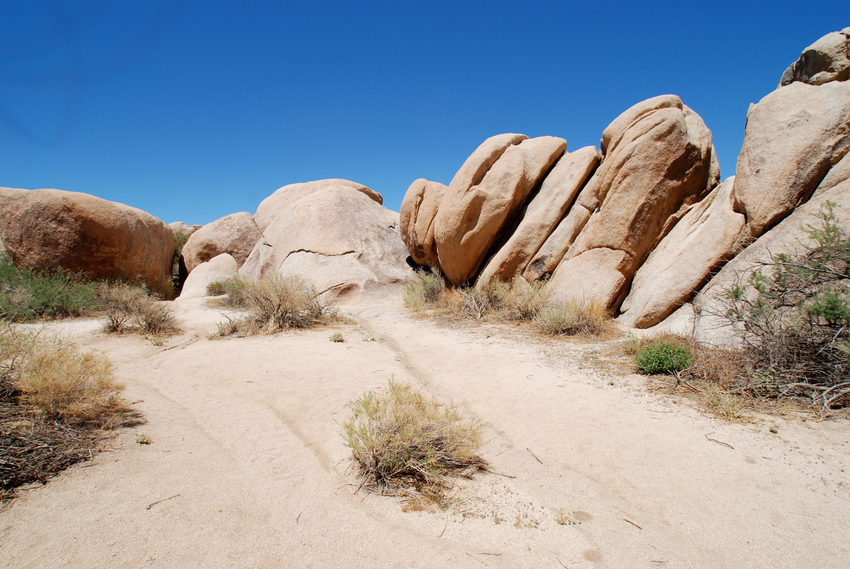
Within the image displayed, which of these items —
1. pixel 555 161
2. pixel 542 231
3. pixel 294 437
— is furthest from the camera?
pixel 555 161

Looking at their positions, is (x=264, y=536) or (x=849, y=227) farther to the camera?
(x=849, y=227)

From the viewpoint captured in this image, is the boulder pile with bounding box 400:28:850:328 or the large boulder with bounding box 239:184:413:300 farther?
the large boulder with bounding box 239:184:413:300

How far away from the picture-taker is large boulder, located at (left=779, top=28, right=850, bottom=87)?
7422mm

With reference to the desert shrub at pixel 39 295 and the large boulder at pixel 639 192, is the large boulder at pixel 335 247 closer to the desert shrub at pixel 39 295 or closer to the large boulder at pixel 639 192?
the desert shrub at pixel 39 295

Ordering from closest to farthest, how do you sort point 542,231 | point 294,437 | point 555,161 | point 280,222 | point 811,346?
point 294,437, point 811,346, point 542,231, point 555,161, point 280,222

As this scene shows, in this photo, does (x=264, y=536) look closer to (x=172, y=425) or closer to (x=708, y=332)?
(x=172, y=425)

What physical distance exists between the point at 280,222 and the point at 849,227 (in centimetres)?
1350

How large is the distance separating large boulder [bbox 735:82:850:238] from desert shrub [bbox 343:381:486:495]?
5961mm

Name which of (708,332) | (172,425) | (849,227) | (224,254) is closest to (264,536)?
(172,425)

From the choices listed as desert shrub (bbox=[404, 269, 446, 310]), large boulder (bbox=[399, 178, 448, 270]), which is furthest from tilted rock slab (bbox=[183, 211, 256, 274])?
desert shrub (bbox=[404, 269, 446, 310])

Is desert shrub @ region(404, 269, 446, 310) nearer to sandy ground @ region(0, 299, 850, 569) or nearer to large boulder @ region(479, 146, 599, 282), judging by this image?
large boulder @ region(479, 146, 599, 282)

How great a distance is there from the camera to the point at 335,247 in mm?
12820

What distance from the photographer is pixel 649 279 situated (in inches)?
319

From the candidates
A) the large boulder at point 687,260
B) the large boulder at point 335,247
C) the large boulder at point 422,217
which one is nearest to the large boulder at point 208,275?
the large boulder at point 335,247
